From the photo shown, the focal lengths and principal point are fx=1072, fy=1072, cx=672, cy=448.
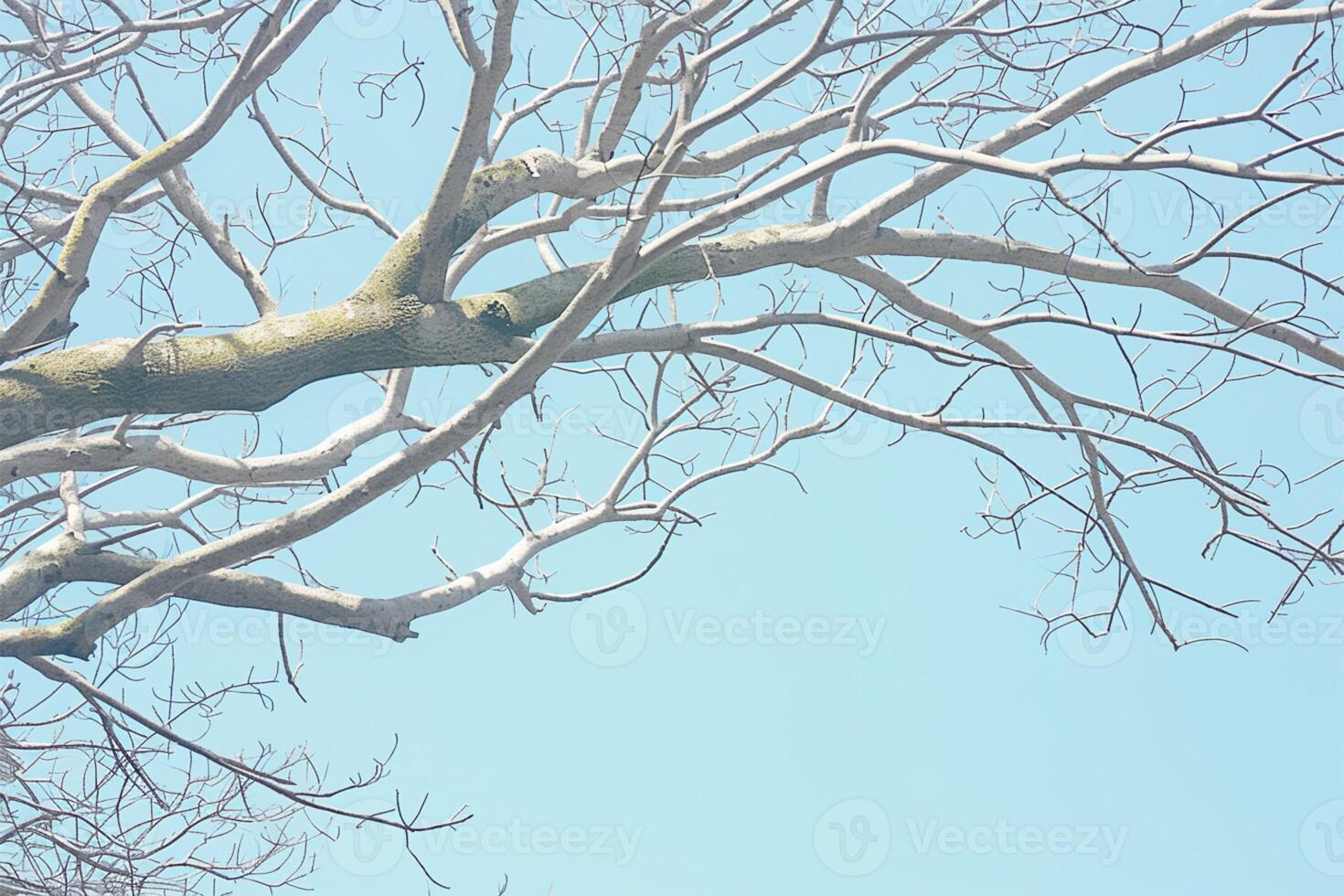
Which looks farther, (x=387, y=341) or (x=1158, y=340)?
(x=387, y=341)

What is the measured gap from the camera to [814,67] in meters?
4.09

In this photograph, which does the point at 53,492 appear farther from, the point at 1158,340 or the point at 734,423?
the point at 1158,340

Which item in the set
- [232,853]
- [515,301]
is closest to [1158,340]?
[515,301]

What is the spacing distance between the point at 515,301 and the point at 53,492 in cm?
232

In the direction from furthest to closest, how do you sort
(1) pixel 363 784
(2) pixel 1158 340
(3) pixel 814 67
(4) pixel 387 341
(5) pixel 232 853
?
(5) pixel 232 853, (3) pixel 814 67, (1) pixel 363 784, (4) pixel 387 341, (2) pixel 1158 340

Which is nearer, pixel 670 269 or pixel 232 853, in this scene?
pixel 670 269

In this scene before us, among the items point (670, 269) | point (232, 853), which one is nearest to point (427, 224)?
point (670, 269)

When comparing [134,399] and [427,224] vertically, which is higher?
[427,224]

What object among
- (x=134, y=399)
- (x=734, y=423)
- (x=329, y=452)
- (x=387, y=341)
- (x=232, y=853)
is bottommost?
(x=232, y=853)

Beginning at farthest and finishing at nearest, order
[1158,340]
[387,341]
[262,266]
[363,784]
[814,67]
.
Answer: [262,266]
[814,67]
[363,784]
[387,341]
[1158,340]

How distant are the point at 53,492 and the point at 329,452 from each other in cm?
113

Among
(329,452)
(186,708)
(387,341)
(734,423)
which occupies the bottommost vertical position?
(186,708)

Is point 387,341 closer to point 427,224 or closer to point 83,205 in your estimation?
point 427,224

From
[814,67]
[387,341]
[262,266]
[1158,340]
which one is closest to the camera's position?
[1158,340]
